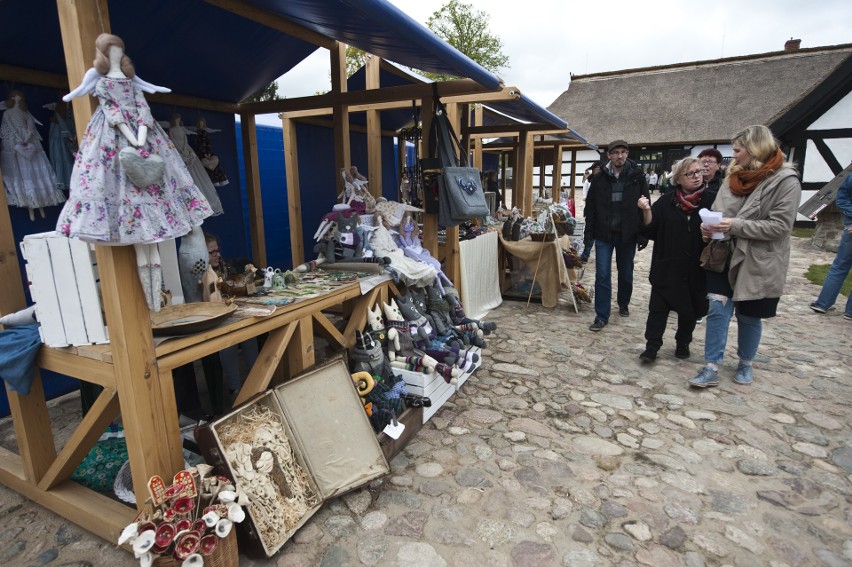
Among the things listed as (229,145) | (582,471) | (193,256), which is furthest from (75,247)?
(229,145)

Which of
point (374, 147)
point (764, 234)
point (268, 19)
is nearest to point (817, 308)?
point (764, 234)

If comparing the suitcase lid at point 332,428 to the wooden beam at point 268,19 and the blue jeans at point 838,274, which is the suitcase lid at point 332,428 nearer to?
the wooden beam at point 268,19

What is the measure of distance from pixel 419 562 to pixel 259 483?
0.83 m

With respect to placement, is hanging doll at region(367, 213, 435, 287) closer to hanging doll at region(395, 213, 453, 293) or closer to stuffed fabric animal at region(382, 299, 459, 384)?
hanging doll at region(395, 213, 453, 293)

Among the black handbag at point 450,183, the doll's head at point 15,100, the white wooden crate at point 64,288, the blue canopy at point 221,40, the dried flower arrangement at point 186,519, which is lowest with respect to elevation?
the dried flower arrangement at point 186,519

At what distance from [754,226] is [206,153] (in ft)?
15.1

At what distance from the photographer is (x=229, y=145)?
5043 millimetres

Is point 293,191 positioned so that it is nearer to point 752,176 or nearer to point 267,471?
point 267,471

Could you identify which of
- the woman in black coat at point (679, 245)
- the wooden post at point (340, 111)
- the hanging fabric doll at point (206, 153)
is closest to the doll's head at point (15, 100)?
the hanging fabric doll at point (206, 153)

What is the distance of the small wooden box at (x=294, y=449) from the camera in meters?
2.15

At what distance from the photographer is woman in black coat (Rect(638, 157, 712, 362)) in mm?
3924

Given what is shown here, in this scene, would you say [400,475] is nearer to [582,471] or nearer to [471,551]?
[471,551]

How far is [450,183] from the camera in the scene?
4.28 meters

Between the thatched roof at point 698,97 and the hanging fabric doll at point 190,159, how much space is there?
17.8m
